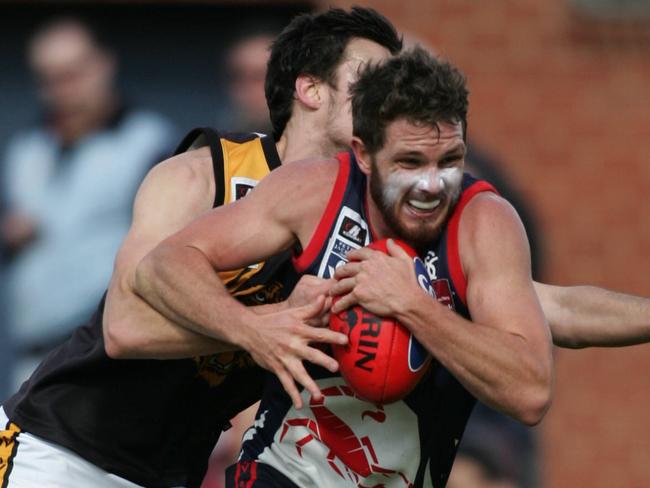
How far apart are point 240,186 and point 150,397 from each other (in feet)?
2.76

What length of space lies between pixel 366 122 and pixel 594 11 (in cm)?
571

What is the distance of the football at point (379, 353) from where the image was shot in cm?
492

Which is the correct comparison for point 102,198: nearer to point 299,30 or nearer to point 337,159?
point 299,30

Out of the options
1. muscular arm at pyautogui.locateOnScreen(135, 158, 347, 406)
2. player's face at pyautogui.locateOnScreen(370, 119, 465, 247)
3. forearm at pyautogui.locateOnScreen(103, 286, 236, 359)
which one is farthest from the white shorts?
player's face at pyautogui.locateOnScreen(370, 119, 465, 247)

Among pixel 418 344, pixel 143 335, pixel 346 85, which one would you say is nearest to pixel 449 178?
pixel 418 344

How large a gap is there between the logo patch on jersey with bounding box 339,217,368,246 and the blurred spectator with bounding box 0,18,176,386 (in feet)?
18.6

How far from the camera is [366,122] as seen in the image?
5.20m

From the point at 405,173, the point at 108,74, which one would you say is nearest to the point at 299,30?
the point at 405,173

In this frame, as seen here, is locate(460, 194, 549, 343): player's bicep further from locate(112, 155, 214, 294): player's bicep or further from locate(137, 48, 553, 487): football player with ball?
locate(112, 155, 214, 294): player's bicep

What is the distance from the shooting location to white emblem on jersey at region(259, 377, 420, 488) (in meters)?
5.30

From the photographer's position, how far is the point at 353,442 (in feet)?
17.4

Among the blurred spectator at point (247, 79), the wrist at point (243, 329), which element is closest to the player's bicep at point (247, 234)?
the wrist at point (243, 329)

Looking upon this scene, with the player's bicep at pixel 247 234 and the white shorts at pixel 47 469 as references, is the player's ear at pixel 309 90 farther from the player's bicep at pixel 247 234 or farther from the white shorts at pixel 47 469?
the white shorts at pixel 47 469

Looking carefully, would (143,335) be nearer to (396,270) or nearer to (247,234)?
(247,234)
